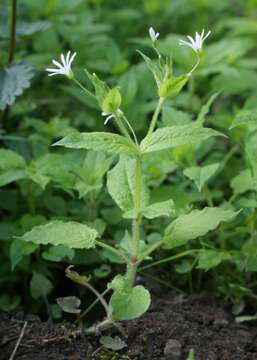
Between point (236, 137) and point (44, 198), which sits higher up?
point (236, 137)

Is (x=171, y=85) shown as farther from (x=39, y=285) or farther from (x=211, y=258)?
(x=39, y=285)

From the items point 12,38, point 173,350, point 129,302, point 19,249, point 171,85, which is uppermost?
point 12,38

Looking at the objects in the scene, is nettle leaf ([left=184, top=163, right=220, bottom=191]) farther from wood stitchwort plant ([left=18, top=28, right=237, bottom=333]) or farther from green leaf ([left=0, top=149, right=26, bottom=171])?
green leaf ([left=0, top=149, right=26, bottom=171])

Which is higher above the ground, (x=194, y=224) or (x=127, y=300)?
(x=194, y=224)

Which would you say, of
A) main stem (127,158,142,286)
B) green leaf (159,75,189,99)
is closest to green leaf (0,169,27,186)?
main stem (127,158,142,286)

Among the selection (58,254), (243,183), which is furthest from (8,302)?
(243,183)

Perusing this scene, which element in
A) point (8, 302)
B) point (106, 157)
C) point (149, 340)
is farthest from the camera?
point (106, 157)

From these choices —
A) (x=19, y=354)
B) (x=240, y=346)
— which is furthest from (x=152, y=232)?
(x=19, y=354)

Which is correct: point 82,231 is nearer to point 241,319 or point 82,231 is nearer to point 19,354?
point 19,354
